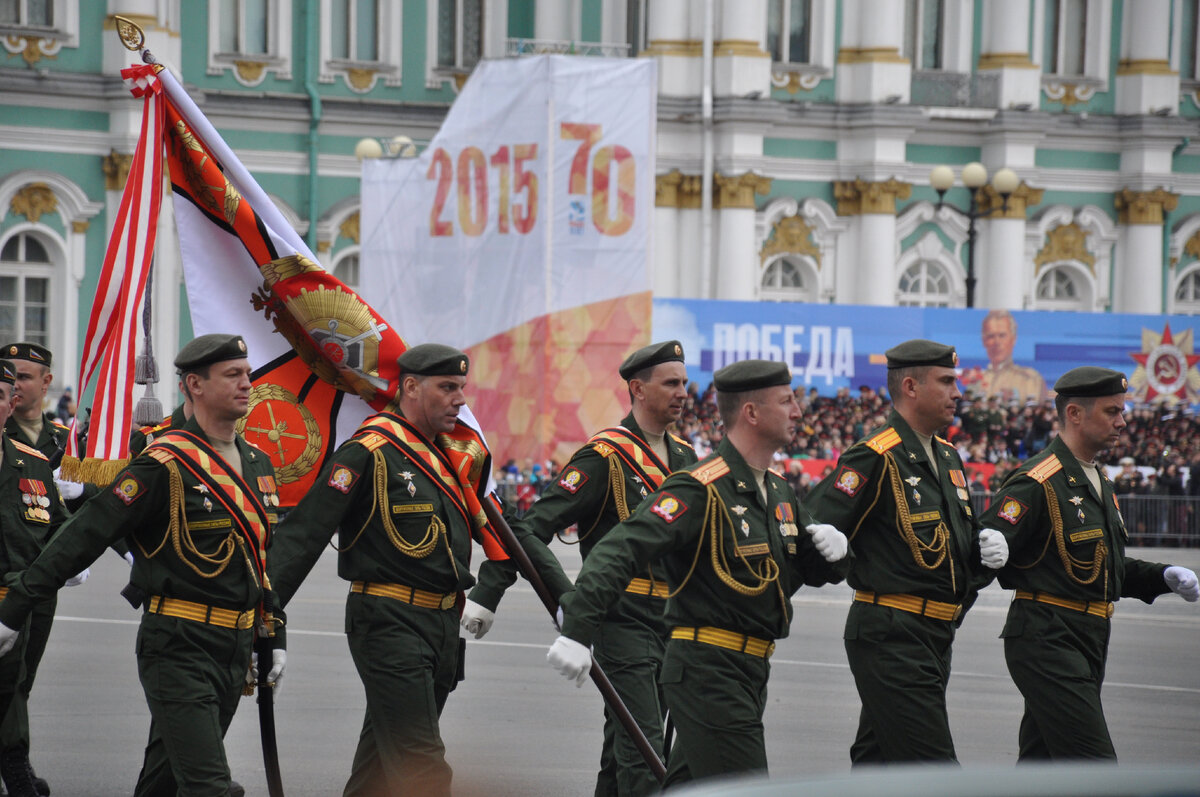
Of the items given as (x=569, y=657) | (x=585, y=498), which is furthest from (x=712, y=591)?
(x=585, y=498)

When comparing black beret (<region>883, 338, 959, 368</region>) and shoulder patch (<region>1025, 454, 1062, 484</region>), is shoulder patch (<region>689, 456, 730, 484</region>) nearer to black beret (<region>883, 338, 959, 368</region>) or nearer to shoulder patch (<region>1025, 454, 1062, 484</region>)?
black beret (<region>883, 338, 959, 368</region>)

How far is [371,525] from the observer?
281 inches

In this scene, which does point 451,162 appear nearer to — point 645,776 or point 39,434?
point 39,434

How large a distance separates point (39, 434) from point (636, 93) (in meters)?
17.3

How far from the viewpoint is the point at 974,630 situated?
15.9 m

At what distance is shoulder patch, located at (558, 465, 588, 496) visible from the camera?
26.5 feet

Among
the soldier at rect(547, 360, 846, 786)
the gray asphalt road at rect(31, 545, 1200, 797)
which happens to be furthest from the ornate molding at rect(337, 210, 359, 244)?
the soldier at rect(547, 360, 846, 786)

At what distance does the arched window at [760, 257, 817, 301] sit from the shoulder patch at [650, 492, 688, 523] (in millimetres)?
27969

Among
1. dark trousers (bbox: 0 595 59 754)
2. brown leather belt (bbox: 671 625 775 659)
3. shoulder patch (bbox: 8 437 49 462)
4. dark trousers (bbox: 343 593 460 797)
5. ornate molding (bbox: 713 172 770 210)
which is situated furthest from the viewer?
ornate molding (bbox: 713 172 770 210)

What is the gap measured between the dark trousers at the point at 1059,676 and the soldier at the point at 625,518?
60.4 inches

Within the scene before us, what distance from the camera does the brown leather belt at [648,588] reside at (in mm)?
7887

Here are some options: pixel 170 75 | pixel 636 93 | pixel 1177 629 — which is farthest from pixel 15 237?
pixel 170 75

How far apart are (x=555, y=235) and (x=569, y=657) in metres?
20.2

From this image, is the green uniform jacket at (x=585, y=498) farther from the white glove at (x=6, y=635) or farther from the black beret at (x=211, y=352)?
the white glove at (x=6, y=635)
